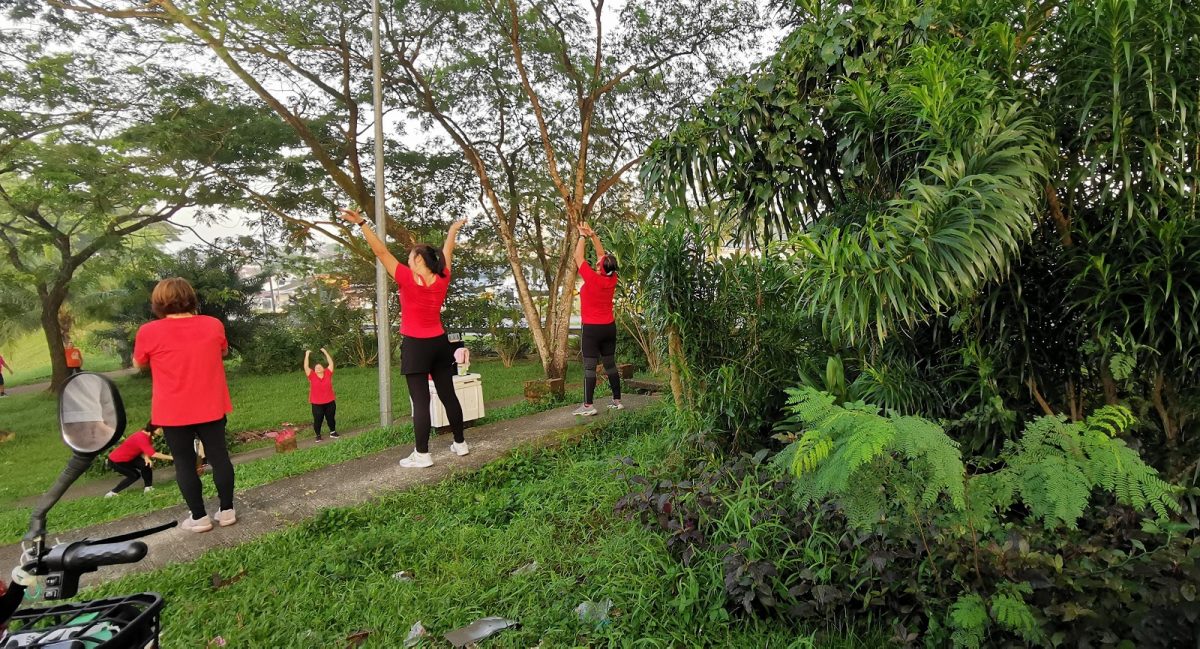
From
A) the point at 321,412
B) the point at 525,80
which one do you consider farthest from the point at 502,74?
the point at 321,412

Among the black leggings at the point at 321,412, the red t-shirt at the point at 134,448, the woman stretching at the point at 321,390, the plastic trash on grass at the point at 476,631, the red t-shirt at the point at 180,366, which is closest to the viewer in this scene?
the plastic trash on grass at the point at 476,631

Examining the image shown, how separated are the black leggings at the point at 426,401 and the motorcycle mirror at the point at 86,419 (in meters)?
2.95

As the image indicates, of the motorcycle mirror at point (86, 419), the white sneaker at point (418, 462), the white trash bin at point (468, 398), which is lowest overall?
the white sneaker at point (418, 462)

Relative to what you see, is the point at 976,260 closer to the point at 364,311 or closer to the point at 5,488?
the point at 5,488

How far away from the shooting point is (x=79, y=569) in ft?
3.75

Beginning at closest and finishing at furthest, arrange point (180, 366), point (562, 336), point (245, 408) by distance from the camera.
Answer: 1. point (180, 366)
2. point (562, 336)
3. point (245, 408)

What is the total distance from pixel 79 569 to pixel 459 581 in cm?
172

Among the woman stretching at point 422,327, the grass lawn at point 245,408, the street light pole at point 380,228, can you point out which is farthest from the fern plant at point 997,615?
the grass lawn at point 245,408

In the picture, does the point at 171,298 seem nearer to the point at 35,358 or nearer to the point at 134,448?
the point at 134,448

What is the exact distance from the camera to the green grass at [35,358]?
1016 centimetres

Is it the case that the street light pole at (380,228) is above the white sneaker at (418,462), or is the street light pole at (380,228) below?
above

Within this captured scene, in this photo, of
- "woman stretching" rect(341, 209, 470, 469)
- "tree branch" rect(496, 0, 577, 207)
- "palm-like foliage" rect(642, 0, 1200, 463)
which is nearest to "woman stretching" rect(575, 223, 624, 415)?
"woman stretching" rect(341, 209, 470, 469)

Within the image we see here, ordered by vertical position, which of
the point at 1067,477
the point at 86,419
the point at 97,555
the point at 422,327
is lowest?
the point at 1067,477

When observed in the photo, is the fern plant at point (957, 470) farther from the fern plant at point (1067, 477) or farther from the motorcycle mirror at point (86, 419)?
the motorcycle mirror at point (86, 419)
